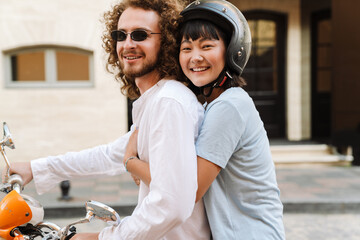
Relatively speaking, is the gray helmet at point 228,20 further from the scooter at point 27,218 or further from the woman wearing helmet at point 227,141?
the scooter at point 27,218

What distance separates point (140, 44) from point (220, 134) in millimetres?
568

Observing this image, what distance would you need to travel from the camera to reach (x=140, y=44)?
1.83 metres

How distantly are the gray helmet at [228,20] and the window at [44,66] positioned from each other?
23.3 ft

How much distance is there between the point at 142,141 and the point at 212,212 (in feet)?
1.29

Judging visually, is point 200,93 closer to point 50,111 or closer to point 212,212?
point 212,212

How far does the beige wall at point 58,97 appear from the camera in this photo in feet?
27.3

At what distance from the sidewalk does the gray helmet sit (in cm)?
437

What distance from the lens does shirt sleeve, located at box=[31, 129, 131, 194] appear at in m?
2.02

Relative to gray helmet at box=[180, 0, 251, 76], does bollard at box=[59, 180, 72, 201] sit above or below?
below

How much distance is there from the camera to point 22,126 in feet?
27.7

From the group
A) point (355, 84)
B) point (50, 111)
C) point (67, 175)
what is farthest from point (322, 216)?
point (50, 111)

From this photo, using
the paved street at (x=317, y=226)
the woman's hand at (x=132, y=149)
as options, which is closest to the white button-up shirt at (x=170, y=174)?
the woman's hand at (x=132, y=149)

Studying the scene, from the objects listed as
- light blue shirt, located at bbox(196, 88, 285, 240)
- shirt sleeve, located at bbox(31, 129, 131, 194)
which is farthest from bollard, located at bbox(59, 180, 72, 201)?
light blue shirt, located at bbox(196, 88, 285, 240)

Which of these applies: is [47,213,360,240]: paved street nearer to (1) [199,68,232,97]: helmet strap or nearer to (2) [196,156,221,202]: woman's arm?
(1) [199,68,232,97]: helmet strap
